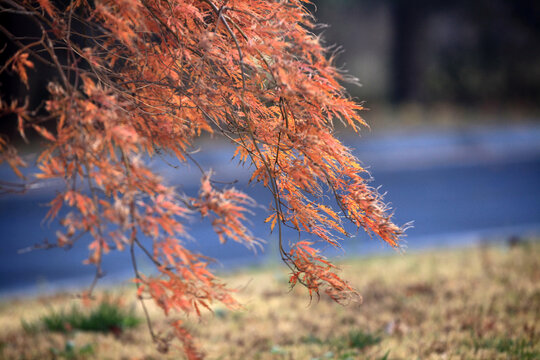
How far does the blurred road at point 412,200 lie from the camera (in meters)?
7.27

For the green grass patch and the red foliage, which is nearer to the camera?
the red foliage

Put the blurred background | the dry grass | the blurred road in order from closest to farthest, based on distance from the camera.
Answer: the dry grass, the blurred road, the blurred background

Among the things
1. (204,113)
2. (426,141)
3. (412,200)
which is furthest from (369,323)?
(426,141)

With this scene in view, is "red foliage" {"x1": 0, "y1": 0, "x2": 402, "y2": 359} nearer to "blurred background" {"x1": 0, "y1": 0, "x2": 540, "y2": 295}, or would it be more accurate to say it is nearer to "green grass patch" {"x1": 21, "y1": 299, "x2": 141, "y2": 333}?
"blurred background" {"x1": 0, "y1": 0, "x2": 540, "y2": 295}

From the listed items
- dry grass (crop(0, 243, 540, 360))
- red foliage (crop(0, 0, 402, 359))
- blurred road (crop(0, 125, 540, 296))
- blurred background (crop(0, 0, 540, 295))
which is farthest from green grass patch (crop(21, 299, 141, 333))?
red foliage (crop(0, 0, 402, 359))

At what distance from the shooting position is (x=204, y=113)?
240cm

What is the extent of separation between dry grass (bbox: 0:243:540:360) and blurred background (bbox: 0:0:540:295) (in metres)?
0.68

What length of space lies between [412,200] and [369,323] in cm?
675

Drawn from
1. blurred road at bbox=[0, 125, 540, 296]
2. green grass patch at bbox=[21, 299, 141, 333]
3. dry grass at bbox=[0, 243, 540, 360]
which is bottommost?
green grass patch at bbox=[21, 299, 141, 333]

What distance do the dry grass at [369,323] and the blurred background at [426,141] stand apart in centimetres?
68

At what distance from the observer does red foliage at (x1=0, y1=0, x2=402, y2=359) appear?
7.11ft

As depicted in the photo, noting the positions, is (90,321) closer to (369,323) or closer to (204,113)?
(369,323)

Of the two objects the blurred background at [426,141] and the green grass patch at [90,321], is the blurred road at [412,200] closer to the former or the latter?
the blurred background at [426,141]

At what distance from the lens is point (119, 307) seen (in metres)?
4.25
